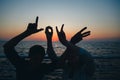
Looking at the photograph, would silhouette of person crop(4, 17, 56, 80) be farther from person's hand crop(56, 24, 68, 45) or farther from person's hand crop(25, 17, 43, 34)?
person's hand crop(56, 24, 68, 45)

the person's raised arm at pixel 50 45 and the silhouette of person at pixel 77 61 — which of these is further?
the person's raised arm at pixel 50 45

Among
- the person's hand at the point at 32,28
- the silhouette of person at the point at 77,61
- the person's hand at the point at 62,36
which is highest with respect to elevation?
the person's hand at the point at 32,28

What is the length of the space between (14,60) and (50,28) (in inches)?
23.5

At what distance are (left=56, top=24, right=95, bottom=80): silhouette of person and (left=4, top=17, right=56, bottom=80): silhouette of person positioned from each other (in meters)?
0.24

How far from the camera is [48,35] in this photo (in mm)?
2645

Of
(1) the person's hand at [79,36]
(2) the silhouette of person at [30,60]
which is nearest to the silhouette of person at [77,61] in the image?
(1) the person's hand at [79,36]

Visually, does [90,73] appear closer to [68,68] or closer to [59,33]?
[68,68]

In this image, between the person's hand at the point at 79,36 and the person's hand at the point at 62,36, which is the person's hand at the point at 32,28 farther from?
the person's hand at the point at 79,36

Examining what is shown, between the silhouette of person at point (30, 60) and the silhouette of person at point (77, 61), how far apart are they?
0.78 ft

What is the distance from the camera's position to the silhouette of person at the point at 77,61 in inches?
89.4

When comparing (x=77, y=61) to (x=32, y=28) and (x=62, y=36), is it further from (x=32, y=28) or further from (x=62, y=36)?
(x=32, y=28)

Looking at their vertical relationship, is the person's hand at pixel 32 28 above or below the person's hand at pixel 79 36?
above

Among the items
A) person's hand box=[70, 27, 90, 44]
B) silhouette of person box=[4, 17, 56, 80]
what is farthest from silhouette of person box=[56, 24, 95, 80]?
silhouette of person box=[4, 17, 56, 80]

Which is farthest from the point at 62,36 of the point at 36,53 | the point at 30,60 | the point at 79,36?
the point at 30,60
